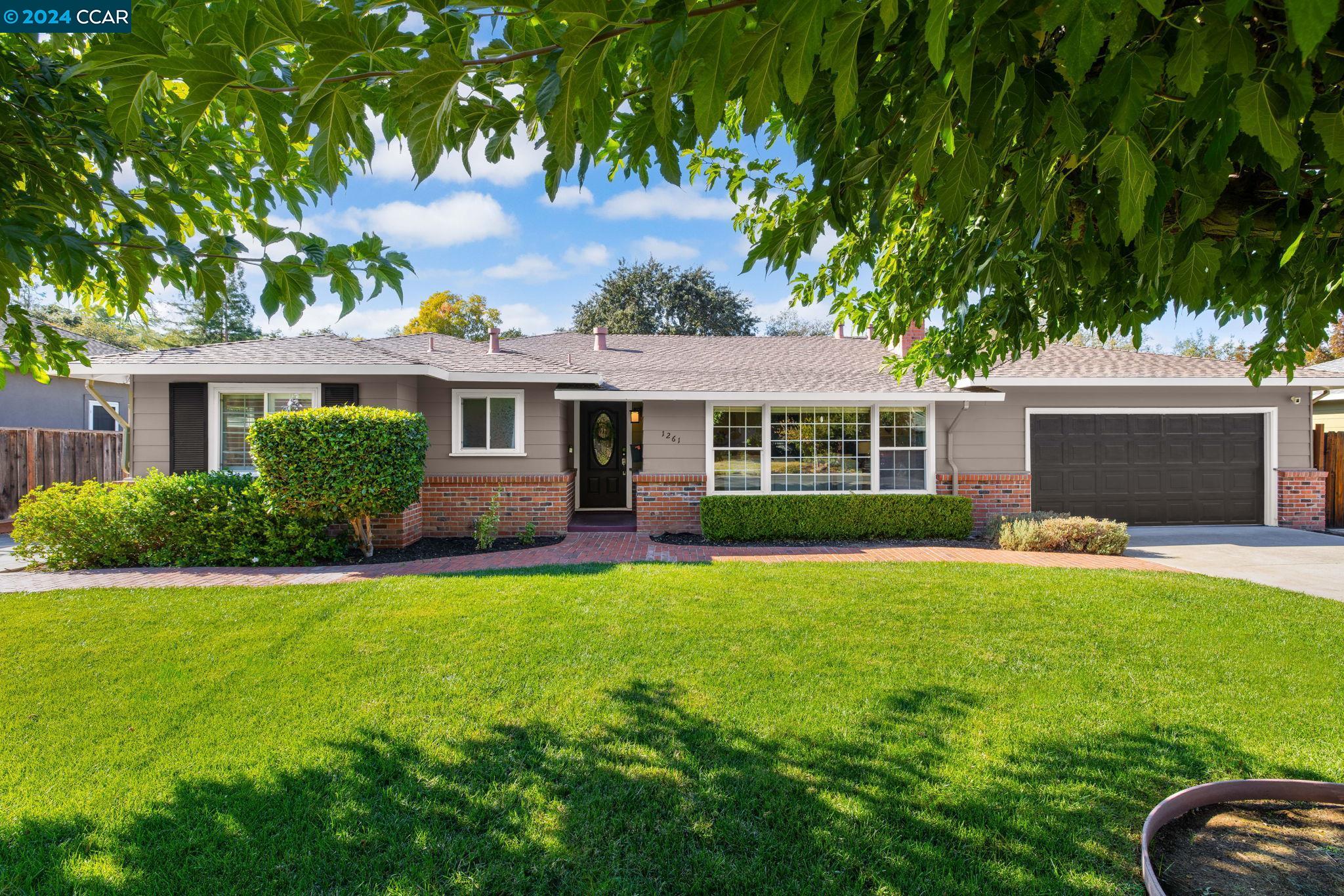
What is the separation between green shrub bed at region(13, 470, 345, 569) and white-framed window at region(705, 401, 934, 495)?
651 cm

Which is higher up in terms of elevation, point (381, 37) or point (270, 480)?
point (381, 37)

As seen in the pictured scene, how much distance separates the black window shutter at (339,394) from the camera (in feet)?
32.4

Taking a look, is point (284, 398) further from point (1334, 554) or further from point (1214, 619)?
point (1334, 554)

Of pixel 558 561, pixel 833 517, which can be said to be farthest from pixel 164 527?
pixel 833 517

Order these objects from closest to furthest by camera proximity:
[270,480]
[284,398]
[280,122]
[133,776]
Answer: [280,122] < [133,776] < [270,480] < [284,398]

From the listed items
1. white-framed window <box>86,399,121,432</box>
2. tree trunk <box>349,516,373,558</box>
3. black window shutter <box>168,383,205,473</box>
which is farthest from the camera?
white-framed window <box>86,399,121,432</box>

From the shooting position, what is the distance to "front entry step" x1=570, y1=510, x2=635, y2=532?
36.8ft

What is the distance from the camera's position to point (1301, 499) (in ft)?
37.1

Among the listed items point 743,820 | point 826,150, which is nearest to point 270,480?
point 743,820

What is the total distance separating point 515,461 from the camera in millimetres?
10891

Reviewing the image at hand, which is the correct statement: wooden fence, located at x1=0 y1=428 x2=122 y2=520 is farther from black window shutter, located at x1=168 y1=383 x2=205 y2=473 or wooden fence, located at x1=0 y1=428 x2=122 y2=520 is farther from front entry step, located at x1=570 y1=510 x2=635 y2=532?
front entry step, located at x1=570 y1=510 x2=635 y2=532

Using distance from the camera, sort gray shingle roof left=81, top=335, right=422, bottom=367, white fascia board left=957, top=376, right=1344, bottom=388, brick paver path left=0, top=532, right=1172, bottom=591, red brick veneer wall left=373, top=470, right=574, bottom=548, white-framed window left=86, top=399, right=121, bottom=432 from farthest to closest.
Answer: white-framed window left=86, top=399, right=121, bottom=432 → white fascia board left=957, top=376, right=1344, bottom=388 → red brick veneer wall left=373, top=470, right=574, bottom=548 → gray shingle roof left=81, top=335, right=422, bottom=367 → brick paver path left=0, top=532, right=1172, bottom=591

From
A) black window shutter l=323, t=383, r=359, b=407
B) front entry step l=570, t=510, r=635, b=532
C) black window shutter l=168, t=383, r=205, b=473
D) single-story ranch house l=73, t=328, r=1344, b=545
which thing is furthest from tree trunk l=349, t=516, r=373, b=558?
front entry step l=570, t=510, r=635, b=532

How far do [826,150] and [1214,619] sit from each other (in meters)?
6.38
